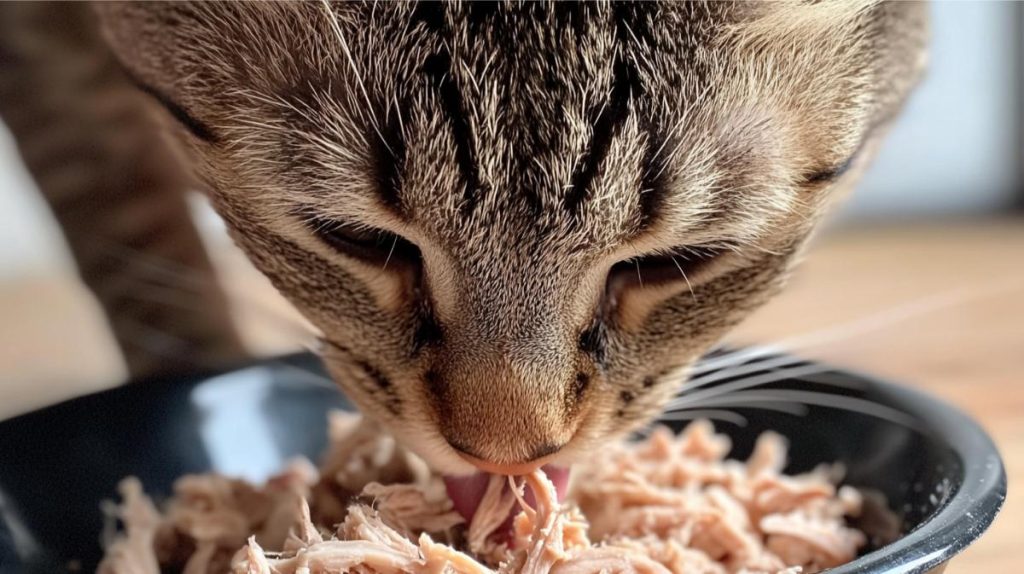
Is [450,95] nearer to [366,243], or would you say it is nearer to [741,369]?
[366,243]

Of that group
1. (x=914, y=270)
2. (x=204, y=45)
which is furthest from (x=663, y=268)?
(x=914, y=270)

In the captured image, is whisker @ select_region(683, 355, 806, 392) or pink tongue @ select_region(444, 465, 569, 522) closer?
pink tongue @ select_region(444, 465, 569, 522)

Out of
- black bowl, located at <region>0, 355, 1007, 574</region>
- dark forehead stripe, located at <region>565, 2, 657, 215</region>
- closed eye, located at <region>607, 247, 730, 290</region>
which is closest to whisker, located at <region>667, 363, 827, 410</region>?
black bowl, located at <region>0, 355, 1007, 574</region>

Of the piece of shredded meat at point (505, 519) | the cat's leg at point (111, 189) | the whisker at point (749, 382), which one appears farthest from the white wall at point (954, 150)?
the piece of shredded meat at point (505, 519)

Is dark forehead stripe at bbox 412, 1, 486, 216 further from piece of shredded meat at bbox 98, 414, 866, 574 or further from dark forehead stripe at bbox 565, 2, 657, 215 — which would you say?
piece of shredded meat at bbox 98, 414, 866, 574

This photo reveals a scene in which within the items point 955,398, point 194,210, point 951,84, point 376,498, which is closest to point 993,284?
point 955,398

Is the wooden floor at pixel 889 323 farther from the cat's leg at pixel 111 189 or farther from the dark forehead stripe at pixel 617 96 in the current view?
the dark forehead stripe at pixel 617 96

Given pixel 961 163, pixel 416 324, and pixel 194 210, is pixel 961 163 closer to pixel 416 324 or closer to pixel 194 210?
pixel 194 210
